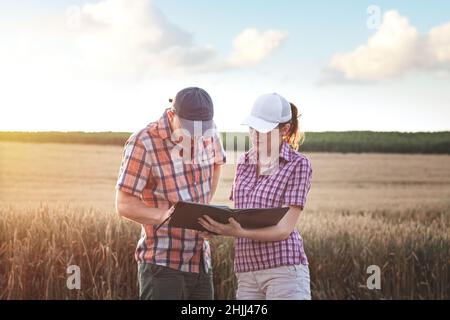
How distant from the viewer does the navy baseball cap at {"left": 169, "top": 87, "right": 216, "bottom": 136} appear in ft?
10.00

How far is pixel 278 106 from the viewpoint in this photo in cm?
316

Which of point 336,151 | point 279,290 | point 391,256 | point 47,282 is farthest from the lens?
point 336,151

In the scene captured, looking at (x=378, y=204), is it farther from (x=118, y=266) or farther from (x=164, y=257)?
(x=164, y=257)

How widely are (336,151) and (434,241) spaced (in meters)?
5.93

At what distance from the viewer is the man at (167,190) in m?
3.04

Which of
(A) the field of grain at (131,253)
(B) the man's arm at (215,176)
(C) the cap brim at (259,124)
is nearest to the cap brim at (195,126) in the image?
(C) the cap brim at (259,124)

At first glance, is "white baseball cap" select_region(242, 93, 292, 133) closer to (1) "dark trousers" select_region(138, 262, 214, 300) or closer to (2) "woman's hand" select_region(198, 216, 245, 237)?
(2) "woman's hand" select_region(198, 216, 245, 237)

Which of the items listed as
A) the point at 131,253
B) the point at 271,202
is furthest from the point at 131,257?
the point at 271,202

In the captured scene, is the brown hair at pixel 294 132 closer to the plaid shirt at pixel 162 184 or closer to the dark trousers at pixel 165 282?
the plaid shirt at pixel 162 184

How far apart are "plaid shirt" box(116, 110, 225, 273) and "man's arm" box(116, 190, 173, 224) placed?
0.03 meters

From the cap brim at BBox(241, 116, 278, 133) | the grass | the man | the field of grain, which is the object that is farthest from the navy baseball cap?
the grass

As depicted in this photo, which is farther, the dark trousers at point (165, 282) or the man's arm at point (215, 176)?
the man's arm at point (215, 176)

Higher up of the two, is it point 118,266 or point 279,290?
point 279,290
